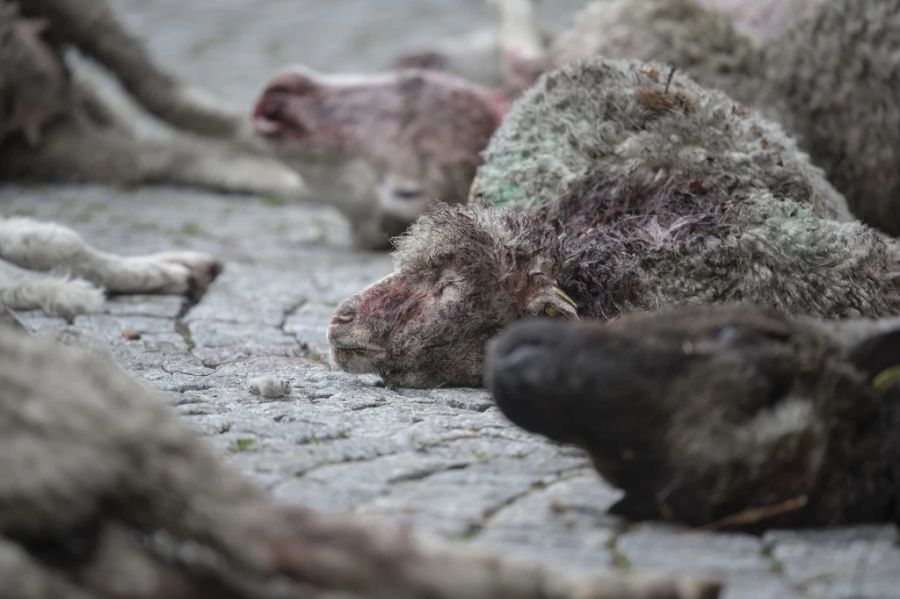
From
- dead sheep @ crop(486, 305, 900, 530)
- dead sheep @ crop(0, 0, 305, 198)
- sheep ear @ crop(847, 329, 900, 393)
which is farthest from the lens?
dead sheep @ crop(0, 0, 305, 198)

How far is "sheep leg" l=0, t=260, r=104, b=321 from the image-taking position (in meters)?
5.00

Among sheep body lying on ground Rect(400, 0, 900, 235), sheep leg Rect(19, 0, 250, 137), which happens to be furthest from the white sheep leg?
sheep leg Rect(19, 0, 250, 137)

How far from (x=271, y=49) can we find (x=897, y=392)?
1236 cm

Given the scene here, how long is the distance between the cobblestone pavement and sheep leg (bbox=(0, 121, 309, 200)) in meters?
1.11

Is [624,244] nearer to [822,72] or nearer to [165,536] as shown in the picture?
[165,536]

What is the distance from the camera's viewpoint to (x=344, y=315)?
3.77 metres

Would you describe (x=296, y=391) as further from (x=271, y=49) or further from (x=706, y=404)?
(x=271, y=49)

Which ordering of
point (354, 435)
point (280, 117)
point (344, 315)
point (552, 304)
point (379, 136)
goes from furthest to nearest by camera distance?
1. point (280, 117)
2. point (379, 136)
3. point (344, 315)
4. point (552, 304)
5. point (354, 435)

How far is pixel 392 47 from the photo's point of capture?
45.5 feet

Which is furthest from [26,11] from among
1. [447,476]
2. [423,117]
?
[447,476]

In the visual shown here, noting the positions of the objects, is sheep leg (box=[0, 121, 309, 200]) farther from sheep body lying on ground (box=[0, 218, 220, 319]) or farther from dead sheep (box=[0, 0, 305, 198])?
sheep body lying on ground (box=[0, 218, 220, 319])

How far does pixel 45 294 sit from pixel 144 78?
14.6 feet

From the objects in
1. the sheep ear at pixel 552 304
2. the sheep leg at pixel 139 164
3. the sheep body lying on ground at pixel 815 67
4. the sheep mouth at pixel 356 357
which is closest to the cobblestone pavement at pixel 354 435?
the sheep mouth at pixel 356 357

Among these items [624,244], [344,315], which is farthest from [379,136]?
[624,244]
